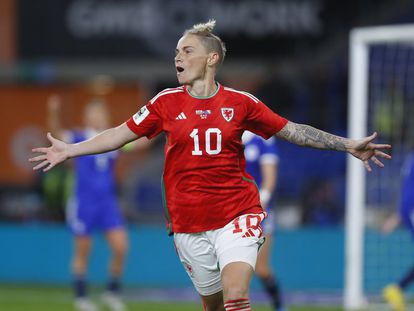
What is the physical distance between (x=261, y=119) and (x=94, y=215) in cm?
567

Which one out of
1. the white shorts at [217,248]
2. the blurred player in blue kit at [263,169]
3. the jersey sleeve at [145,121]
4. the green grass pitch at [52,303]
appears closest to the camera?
the white shorts at [217,248]

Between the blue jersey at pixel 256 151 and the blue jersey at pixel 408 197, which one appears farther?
the blue jersey at pixel 408 197

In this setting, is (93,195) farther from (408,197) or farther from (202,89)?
(202,89)

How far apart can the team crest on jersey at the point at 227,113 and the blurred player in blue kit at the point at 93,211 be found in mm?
5429

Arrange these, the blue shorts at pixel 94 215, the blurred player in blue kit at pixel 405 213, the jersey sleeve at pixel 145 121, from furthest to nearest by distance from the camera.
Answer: the blue shorts at pixel 94 215 < the blurred player in blue kit at pixel 405 213 < the jersey sleeve at pixel 145 121

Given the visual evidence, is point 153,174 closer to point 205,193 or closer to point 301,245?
point 301,245

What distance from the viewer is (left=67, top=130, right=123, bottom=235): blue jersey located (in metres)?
12.8

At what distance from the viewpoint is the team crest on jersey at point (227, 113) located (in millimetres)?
7348

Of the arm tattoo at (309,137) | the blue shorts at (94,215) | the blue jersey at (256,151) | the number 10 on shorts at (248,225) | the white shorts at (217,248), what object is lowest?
the blue shorts at (94,215)

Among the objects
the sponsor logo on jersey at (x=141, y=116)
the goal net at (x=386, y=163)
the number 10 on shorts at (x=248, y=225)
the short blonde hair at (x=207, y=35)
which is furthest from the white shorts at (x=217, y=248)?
the goal net at (x=386, y=163)

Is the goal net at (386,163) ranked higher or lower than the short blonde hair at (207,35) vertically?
lower

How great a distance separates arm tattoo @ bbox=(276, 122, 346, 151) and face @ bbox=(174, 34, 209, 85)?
28.5 inches

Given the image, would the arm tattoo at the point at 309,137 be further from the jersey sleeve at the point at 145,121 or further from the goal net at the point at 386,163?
the goal net at the point at 386,163

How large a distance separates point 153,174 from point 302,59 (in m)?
4.05
